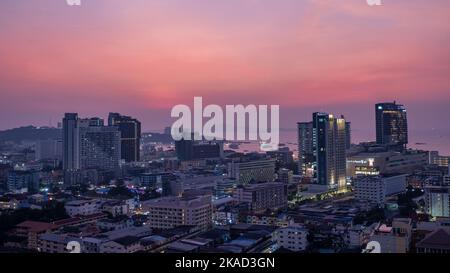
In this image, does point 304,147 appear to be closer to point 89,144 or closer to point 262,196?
point 262,196

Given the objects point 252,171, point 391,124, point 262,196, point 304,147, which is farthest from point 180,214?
point 391,124

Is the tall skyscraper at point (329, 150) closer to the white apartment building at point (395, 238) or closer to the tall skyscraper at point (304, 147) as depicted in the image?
the tall skyscraper at point (304, 147)

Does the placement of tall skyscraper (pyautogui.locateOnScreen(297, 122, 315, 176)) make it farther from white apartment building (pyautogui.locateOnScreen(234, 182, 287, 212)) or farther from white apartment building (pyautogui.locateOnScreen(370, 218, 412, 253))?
white apartment building (pyautogui.locateOnScreen(370, 218, 412, 253))

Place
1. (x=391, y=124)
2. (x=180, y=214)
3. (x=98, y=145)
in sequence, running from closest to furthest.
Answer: (x=180, y=214) → (x=98, y=145) → (x=391, y=124)

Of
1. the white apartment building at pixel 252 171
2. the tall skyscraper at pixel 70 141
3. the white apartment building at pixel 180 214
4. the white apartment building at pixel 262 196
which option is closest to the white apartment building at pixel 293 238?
the white apartment building at pixel 180 214

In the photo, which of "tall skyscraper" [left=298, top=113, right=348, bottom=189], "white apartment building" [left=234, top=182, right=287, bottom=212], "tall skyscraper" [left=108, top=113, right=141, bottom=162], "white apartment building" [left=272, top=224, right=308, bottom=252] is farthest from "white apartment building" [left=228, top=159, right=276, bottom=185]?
"white apartment building" [left=272, top=224, right=308, bottom=252]

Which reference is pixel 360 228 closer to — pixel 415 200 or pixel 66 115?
pixel 415 200
